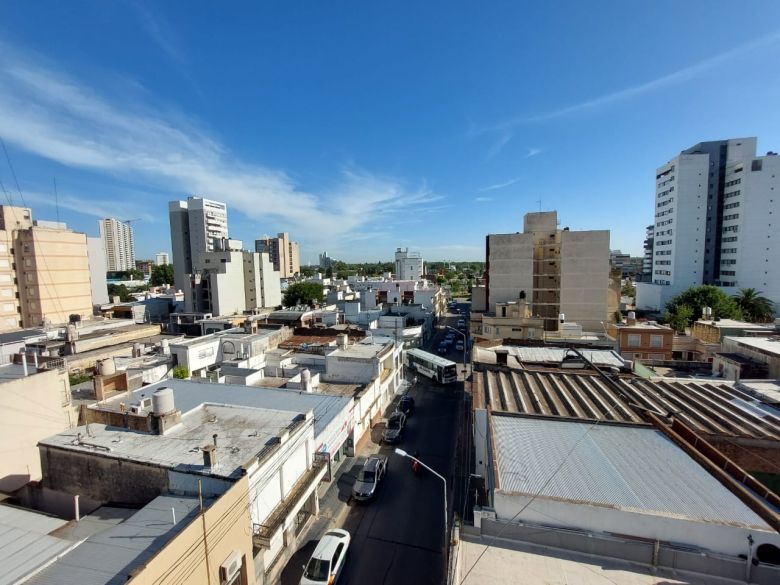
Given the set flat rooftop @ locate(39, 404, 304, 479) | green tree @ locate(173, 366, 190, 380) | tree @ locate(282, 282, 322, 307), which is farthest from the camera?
tree @ locate(282, 282, 322, 307)

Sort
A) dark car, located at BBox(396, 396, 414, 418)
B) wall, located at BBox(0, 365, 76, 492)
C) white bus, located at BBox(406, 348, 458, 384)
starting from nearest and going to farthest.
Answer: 1. wall, located at BBox(0, 365, 76, 492)
2. dark car, located at BBox(396, 396, 414, 418)
3. white bus, located at BBox(406, 348, 458, 384)

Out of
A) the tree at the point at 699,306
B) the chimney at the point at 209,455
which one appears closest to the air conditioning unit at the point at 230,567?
the chimney at the point at 209,455

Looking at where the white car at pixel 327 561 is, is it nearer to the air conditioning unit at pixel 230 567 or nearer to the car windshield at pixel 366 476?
the air conditioning unit at pixel 230 567

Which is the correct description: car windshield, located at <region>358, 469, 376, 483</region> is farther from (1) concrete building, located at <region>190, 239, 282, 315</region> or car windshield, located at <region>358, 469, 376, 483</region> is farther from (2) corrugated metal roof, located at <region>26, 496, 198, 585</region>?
(1) concrete building, located at <region>190, 239, 282, 315</region>

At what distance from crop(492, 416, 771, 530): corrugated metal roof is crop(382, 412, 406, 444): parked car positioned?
11659 millimetres

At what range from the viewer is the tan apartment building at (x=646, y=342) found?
107 feet

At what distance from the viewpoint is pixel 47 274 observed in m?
49.1

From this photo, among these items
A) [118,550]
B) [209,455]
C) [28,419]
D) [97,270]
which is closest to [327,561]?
[209,455]

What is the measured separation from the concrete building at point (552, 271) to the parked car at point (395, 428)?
2400 cm

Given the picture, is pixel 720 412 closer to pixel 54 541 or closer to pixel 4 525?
pixel 54 541

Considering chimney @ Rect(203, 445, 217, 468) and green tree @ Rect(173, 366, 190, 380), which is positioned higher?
chimney @ Rect(203, 445, 217, 468)

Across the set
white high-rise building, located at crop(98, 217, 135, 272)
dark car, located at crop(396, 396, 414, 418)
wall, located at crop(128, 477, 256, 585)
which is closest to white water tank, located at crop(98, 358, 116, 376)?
wall, located at crop(128, 477, 256, 585)

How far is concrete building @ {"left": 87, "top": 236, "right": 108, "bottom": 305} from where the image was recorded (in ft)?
222

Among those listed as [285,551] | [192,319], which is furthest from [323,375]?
[192,319]
